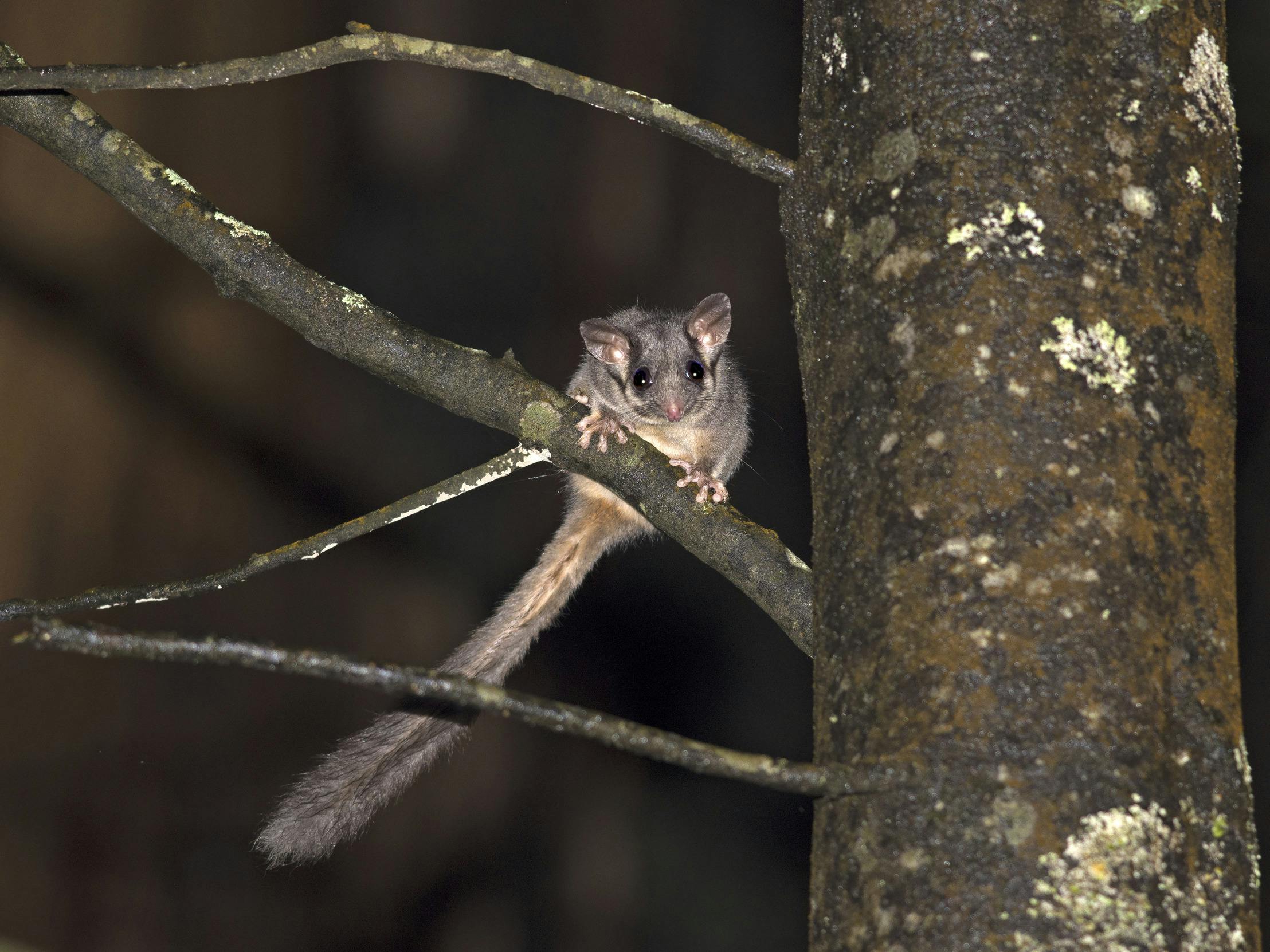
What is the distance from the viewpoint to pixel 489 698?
932 millimetres

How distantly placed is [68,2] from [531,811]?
4005mm

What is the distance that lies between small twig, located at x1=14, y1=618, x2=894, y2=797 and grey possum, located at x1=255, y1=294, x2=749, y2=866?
74 centimetres

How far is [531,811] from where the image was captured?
18.4 ft

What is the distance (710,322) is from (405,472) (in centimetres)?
213

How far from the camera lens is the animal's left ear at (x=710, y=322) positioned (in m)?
3.97

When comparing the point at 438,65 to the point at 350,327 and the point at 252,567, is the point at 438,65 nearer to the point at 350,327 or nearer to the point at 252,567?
the point at 350,327

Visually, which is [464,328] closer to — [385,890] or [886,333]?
[385,890]

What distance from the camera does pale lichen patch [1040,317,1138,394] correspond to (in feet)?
3.53

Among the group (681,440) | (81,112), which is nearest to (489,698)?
(81,112)

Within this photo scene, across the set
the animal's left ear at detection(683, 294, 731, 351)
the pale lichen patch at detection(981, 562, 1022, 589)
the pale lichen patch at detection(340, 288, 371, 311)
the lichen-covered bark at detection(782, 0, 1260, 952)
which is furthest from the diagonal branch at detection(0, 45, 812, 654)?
the animal's left ear at detection(683, 294, 731, 351)

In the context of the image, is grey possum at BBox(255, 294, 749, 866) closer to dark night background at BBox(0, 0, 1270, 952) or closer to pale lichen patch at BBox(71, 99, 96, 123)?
dark night background at BBox(0, 0, 1270, 952)

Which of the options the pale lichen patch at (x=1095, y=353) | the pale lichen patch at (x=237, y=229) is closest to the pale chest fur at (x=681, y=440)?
the pale lichen patch at (x=237, y=229)

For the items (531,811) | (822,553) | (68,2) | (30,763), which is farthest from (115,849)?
A: (822,553)

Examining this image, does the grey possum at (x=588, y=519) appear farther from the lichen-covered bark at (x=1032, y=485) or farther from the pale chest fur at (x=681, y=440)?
the lichen-covered bark at (x=1032, y=485)
